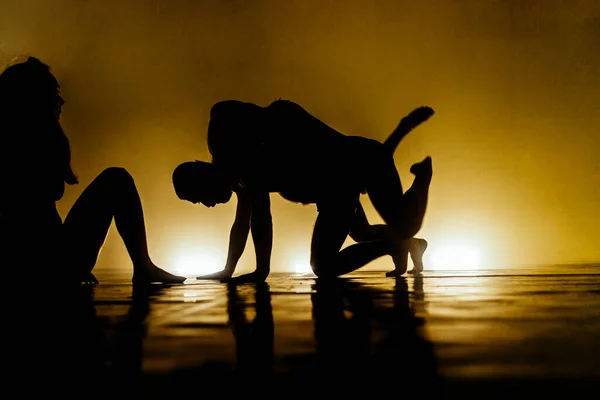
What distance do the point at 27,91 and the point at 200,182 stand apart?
2.49 ft

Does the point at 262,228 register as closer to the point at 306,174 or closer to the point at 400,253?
the point at 306,174

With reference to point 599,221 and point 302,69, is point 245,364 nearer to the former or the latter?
point 302,69

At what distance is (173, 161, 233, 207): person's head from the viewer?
6.76 ft

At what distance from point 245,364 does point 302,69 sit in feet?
13.5

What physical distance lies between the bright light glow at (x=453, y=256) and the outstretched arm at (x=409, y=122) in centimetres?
215

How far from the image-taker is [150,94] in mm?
4516

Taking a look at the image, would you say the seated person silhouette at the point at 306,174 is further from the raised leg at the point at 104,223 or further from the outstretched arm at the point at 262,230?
the raised leg at the point at 104,223

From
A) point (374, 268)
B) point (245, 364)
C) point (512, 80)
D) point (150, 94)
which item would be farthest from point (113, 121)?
point (245, 364)

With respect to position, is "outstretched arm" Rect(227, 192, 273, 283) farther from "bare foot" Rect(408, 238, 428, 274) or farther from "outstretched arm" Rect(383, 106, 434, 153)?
"bare foot" Rect(408, 238, 428, 274)

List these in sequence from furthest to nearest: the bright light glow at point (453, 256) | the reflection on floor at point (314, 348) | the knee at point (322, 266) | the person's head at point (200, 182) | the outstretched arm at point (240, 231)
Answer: the bright light glow at point (453, 256) < the outstretched arm at point (240, 231) < the knee at point (322, 266) < the person's head at point (200, 182) < the reflection on floor at point (314, 348)

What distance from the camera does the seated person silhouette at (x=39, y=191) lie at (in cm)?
136

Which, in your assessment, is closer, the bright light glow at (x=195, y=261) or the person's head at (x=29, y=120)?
the person's head at (x=29, y=120)

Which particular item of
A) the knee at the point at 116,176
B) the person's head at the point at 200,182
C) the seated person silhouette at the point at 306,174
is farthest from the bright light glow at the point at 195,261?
the knee at the point at 116,176

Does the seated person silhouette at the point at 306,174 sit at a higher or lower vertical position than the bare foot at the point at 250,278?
higher
